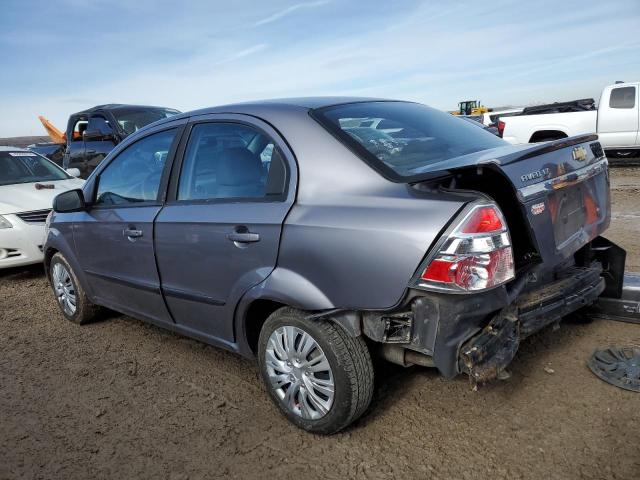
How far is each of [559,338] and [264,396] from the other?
193 centimetres

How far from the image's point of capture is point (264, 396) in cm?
295

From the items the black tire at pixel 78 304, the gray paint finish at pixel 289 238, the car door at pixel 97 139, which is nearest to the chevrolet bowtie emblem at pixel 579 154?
the gray paint finish at pixel 289 238

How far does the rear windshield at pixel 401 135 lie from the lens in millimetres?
2476

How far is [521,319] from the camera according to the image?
7.95ft

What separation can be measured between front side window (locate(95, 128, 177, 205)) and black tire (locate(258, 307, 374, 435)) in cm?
151

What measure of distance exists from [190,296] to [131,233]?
681mm

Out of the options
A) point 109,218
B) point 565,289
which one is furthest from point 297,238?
point 109,218

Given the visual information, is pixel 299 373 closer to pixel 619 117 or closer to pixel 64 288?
pixel 64 288

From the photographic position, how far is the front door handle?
3.28 metres

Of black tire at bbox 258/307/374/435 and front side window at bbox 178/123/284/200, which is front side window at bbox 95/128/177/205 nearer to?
front side window at bbox 178/123/284/200

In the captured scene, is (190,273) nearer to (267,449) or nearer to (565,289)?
(267,449)

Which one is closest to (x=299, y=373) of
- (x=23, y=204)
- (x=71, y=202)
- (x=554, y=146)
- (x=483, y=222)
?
(x=483, y=222)

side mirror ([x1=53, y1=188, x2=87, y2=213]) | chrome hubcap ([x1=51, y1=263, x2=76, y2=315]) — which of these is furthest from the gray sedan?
chrome hubcap ([x1=51, y1=263, x2=76, y2=315])

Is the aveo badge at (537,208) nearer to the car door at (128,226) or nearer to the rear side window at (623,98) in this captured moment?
the car door at (128,226)
